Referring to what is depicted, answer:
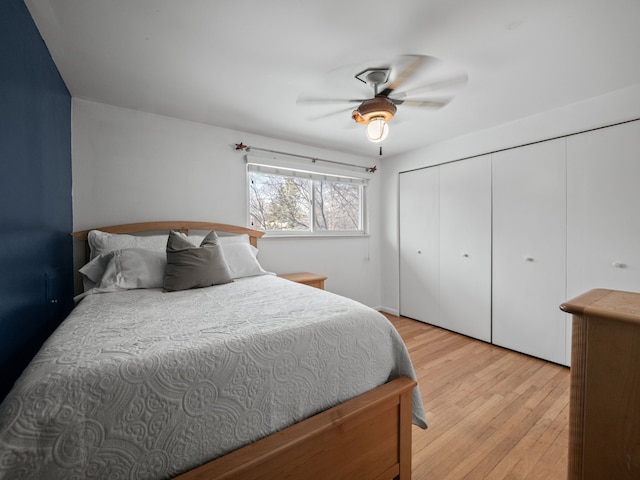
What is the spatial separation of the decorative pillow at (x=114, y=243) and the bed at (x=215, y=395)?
0.62 meters

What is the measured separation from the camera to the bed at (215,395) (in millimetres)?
731

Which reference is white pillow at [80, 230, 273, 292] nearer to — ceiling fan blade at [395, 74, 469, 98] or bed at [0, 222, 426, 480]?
bed at [0, 222, 426, 480]

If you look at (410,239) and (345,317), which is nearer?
(345,317)

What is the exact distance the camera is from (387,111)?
186cm

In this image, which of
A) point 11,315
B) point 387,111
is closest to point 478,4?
point 387,111

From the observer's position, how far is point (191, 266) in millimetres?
1873

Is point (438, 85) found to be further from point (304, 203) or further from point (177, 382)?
point (177, 382)

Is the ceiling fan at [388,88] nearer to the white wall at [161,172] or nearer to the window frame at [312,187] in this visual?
the window frame at [312,187]

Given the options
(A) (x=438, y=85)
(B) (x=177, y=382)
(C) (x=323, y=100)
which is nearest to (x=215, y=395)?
(B) (x=177, y=382)

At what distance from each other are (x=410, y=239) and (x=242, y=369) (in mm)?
3135

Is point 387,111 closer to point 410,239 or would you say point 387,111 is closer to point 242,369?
point 242,369

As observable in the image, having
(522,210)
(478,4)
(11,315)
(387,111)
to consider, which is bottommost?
(11,315)

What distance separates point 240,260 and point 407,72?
73.2 inches

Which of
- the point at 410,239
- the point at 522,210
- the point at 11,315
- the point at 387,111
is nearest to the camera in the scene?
the point at 11,315
